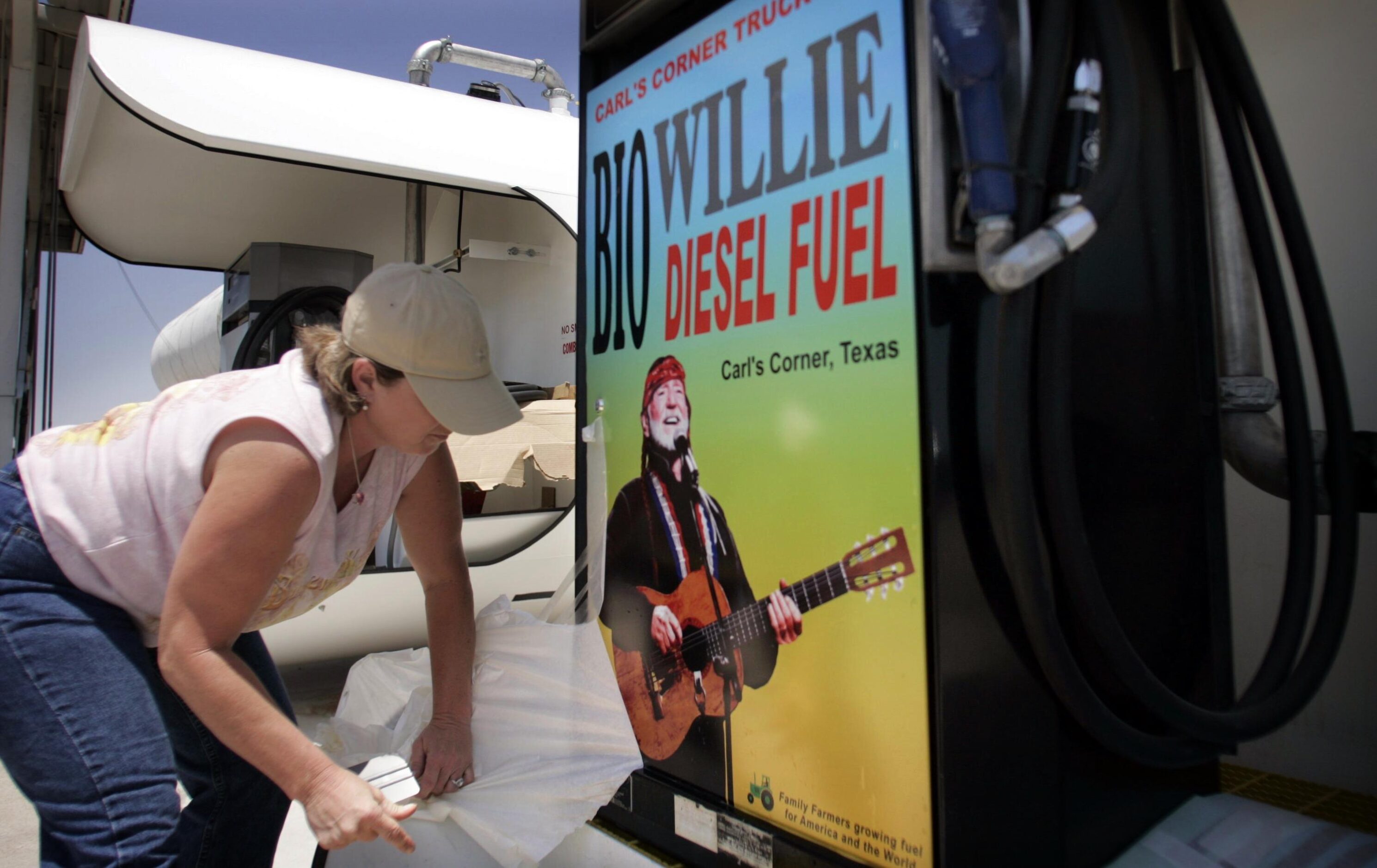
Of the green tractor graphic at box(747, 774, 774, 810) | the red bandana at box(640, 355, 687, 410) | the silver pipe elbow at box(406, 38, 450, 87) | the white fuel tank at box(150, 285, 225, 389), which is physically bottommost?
the green tractor graphic at box(747, 774, 774, 810)

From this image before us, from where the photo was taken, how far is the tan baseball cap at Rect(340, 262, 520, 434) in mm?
1525

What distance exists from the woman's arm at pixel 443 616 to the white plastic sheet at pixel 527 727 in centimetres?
5

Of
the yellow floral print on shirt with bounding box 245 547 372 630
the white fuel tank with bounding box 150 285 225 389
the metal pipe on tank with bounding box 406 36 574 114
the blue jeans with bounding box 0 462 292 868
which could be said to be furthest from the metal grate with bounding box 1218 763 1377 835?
the white fuel tank with bounding box 150 285 225 389

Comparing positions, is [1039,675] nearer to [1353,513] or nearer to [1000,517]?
[1000,517]

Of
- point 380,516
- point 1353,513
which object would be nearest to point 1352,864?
point 1353,513

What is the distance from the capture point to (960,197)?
1299 millimetres

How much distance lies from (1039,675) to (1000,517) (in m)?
0.28

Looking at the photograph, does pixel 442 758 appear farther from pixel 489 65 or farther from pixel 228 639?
pixel 489 65

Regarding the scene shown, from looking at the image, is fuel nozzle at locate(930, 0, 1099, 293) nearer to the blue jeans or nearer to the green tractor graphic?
the green tractor graphic

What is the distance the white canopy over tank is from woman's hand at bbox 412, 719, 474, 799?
273 cm

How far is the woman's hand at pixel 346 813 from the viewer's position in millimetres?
1321

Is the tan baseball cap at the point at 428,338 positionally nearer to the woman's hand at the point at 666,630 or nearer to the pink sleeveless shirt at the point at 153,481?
the pink sleeveless shirt at the point at 153,481

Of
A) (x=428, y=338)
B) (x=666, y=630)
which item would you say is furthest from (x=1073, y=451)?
(x=428, y=338)

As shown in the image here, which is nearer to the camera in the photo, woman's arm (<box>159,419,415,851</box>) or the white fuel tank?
woman's arm (<box>159,419,415,851</box>)
